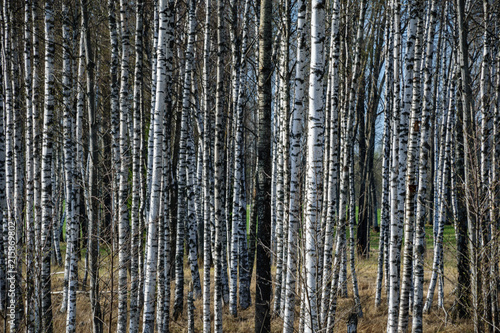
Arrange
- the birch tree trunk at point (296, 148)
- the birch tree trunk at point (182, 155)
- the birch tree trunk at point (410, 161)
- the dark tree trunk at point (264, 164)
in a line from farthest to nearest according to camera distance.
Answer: the birch tree trunk at point (182, 155) → the dark tree trunk at point (264, 164) → the birch tree trunk at point (410, 161) → the birch tree trunk at point (296, 148)

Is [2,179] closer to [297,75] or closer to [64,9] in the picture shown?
[64,9]

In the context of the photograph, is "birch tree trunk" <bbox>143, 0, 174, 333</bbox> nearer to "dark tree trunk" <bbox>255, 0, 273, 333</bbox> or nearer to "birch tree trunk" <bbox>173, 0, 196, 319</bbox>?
"birch tree trunk" <bbox>173, 0, 196, 319</bbox>

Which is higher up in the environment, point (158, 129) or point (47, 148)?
point (158, 129)

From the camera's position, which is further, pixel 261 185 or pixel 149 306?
pixel 261 185

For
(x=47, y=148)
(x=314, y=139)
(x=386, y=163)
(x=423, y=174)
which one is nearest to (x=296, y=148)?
(x=314, y=139)

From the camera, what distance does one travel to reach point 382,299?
11398 millimetres

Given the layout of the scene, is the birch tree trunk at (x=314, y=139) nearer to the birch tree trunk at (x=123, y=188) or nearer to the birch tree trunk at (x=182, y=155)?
the birch tree trunk at (x=182, y=155)

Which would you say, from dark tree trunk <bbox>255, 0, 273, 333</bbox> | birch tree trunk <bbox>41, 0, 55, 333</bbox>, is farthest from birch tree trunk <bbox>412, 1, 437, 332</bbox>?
birch tree trunk <bbox>41, 0, 55, 333</bbox>

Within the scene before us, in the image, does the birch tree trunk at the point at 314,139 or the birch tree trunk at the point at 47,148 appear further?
the birch tree trunk at the point at 47,148

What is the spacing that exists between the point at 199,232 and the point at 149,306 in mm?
10695

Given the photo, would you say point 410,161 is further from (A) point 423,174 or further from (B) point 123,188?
(B) point 123,188

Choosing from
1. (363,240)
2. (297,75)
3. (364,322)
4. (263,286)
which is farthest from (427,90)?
(363,240)

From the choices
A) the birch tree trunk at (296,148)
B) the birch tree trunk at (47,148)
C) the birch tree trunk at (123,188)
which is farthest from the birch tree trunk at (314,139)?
the birch tree trunk at (47,148)

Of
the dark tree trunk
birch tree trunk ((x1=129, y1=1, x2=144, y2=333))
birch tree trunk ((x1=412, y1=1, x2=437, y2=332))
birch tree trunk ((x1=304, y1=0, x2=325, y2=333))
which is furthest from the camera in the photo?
the dark tree trunk
